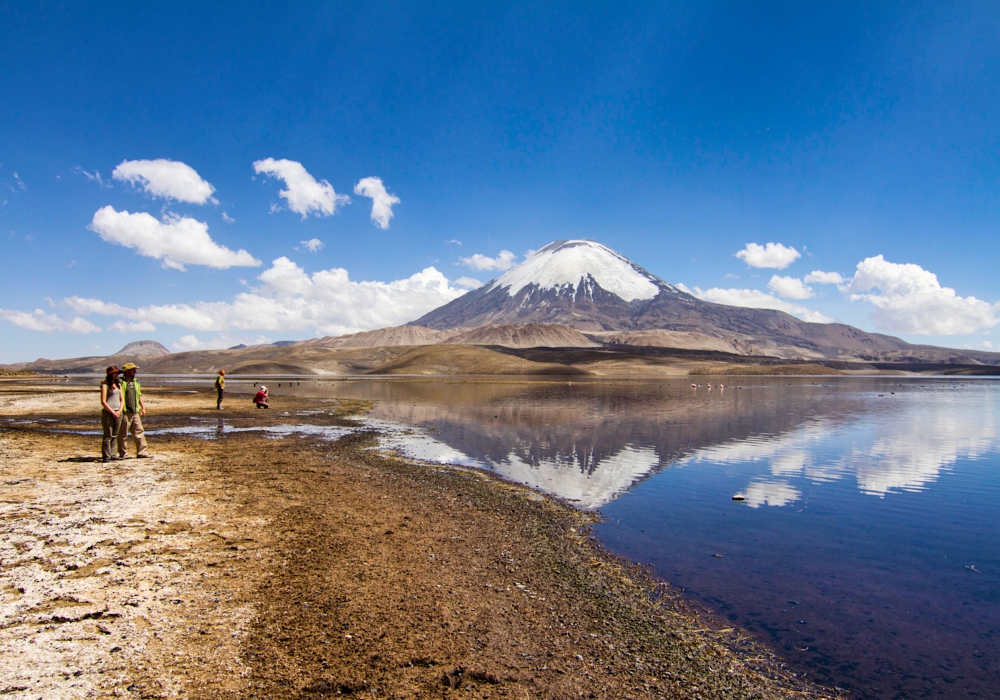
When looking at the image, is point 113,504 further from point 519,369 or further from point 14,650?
point 519,369

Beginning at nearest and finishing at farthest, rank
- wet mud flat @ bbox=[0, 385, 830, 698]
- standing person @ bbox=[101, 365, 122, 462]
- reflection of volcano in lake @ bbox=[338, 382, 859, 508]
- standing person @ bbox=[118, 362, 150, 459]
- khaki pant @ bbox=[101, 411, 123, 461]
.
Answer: wet mud flat @ bbox=[0, 385, 830, 698] → standing person @ bbox=[101, 365, 122, 462] → khaki pant @ bbox=[101, 411, 123, 461] → standing person @ bbox=[118, 362, 150, 459] → reflection of volcano in lake @ bbox=[338, 382, 859, 508]

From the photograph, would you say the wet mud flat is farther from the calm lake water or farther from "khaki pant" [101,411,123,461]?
"khaki pant" [101,411,123,461]

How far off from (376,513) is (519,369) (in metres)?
130

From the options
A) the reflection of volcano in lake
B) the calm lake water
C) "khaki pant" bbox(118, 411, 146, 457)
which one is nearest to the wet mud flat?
the calm lake water

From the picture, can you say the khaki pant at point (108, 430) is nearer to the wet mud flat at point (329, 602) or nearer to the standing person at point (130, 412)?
the standing person at point (130, 412)

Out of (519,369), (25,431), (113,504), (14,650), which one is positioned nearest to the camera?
(14,650)

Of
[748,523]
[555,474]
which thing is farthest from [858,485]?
[555,474]

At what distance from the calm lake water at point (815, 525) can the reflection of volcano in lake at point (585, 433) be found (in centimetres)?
15

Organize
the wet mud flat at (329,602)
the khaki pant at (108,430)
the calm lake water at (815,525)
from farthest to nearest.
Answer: the khaki pant at (108,430)
the calm lake water at (815,525)
the wet mud flat at (329,602)

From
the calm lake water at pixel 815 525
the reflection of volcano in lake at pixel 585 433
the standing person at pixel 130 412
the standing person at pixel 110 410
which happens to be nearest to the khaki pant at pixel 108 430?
the standing person at pixel 110 410

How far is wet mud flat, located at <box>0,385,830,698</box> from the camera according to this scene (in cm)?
592

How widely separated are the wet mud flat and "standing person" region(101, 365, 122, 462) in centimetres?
201

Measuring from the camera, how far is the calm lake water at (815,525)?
752 cm

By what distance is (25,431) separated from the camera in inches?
963
